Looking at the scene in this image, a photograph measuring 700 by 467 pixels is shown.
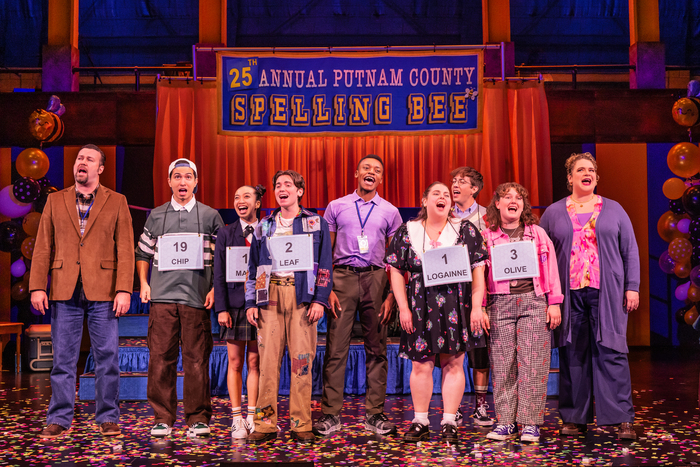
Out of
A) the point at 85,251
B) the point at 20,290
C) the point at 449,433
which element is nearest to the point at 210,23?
the point at 20,290

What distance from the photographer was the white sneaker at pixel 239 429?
3518 millimetres

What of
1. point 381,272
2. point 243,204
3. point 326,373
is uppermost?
point 243,204

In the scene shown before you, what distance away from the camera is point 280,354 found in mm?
3469

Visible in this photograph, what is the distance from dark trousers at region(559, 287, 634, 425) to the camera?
3498mm

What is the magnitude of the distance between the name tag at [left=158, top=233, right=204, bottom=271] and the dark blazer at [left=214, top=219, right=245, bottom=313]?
4.5 inches

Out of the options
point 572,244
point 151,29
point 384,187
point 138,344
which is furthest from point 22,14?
point 572,244

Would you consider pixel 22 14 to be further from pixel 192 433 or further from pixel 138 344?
pixel 192 433

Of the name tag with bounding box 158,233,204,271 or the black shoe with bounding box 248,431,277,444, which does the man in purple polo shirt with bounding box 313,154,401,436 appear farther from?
the name tag with bounding box 158,233,204,271

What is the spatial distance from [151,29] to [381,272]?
10327 millimetres

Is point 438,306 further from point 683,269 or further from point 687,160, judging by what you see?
point 683,269

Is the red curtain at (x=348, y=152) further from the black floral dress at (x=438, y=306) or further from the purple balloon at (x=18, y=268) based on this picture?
the black floral dress at (x=438, y=306)

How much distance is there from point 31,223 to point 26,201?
246mm

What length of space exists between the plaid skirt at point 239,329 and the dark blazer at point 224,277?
49 mm

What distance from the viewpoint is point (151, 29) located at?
12273mm
